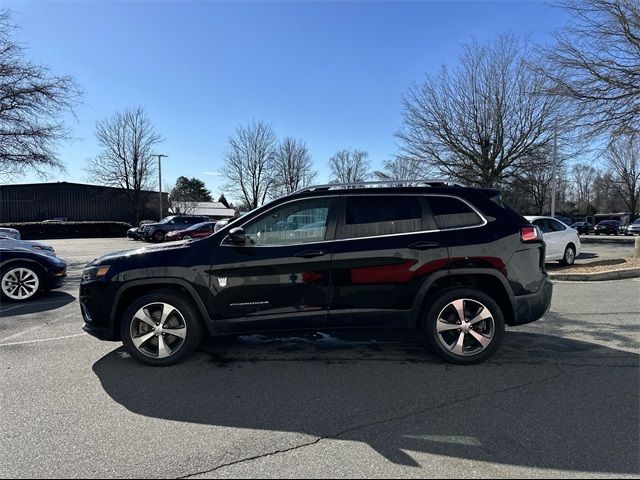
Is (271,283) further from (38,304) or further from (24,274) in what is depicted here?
(24,274)

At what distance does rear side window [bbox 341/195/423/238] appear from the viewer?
14.9 ft

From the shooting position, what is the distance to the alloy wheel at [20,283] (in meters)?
8.22

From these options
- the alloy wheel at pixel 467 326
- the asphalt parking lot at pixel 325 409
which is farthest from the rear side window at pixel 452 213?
the asphalt parking lot at pixel 325 409

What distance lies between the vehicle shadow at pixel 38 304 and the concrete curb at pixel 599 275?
1043cm

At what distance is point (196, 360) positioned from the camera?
4.71 meters

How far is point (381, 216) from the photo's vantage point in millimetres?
4598

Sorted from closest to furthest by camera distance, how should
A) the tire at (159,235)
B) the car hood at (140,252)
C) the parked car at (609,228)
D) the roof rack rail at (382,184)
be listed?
the car hood at (140,252) < the roof rack rail at (382,184) < the tire at (159,235) < the parked car at (609,228)

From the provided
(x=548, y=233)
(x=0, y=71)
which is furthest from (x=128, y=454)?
(x=0, y=71)

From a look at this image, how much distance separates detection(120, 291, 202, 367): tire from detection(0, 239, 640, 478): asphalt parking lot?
0.51 feet

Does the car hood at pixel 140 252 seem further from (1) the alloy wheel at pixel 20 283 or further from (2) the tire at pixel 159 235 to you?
(2) the tire at pixel 159 235

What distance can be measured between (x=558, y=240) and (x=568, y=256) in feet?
2.51

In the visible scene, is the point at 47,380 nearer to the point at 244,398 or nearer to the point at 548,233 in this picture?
the point at 244,398

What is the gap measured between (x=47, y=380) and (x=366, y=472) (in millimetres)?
3288

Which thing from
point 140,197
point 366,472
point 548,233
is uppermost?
point 140,197
